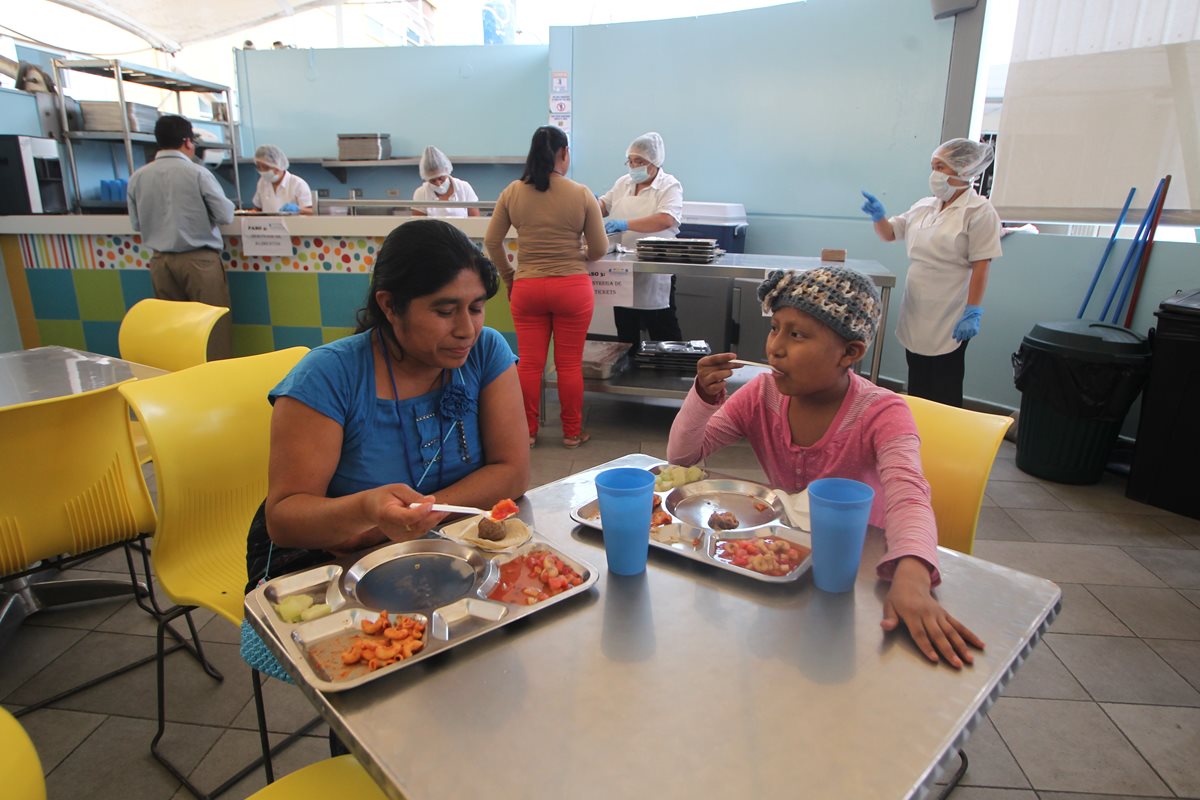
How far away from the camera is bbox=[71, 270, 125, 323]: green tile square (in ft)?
14.5

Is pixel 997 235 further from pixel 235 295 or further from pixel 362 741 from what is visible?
pixel 235 295

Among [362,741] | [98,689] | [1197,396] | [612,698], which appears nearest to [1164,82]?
[1197,396]

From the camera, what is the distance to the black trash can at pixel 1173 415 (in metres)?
2.98

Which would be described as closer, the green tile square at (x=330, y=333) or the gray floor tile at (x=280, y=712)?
the gray floor tile at (x=280, y=712)

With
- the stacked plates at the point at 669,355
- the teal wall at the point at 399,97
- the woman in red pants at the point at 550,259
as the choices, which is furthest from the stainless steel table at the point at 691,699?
the teal wall at the point at 399,97

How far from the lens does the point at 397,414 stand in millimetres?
1313

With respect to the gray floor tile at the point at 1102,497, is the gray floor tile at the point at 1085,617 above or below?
below

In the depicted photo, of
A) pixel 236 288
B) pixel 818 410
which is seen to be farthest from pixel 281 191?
pixel 818 410

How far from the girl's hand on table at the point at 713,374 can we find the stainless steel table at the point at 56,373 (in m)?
1.62

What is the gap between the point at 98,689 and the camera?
6.28ft

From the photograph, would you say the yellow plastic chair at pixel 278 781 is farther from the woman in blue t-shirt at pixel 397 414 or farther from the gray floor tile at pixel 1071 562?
the gray floor tile at pixel 1071 562

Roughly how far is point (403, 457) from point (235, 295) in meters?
3.75

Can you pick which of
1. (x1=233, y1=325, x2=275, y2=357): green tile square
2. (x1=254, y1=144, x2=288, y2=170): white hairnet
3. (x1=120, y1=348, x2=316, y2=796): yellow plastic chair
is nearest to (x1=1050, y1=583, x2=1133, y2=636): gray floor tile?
(x1=120, y1=348, x2=316, y2=796): yellow plastic chair

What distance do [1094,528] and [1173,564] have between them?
1.04 feet
